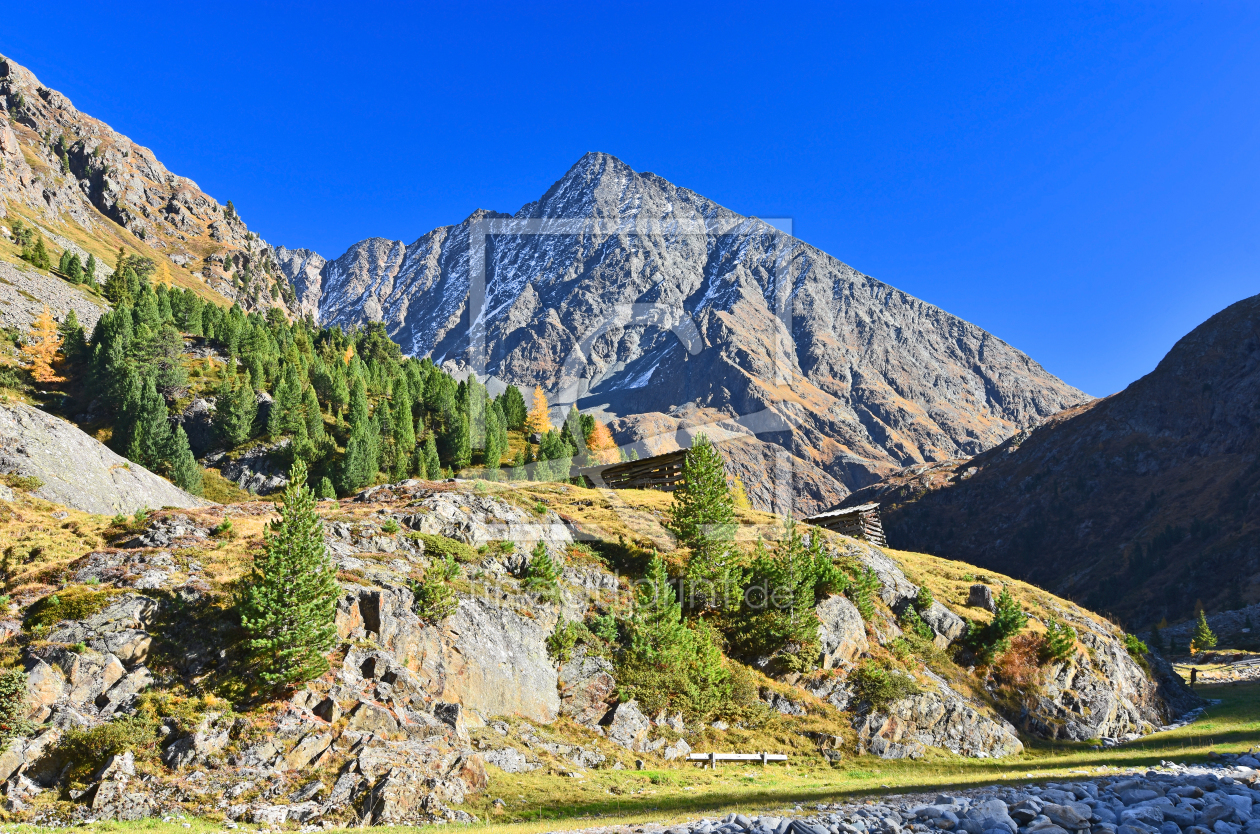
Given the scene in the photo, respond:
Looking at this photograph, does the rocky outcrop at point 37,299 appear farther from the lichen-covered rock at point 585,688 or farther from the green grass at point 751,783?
the green grass at point 751,783

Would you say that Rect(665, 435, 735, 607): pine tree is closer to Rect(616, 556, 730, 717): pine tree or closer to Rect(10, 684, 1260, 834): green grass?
Rect(616, 556, 730, 717): pine tree

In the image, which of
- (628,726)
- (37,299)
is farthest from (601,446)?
(37,299)

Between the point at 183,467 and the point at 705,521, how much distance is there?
54.7m

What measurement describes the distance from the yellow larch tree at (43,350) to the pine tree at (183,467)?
2800 centimetres

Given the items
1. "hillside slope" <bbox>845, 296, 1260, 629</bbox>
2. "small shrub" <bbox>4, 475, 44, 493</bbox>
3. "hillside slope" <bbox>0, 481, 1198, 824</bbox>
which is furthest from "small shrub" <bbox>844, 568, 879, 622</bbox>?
"hillside slope" <bbox>845, 296, 1260, 629</bbox>

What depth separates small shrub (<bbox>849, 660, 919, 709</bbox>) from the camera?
35.8m

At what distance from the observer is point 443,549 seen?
35.8 m

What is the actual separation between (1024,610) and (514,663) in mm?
40424

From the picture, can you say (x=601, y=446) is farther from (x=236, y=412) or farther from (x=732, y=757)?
(x=732, y=757)

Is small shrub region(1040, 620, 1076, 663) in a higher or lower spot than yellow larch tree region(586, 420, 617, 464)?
lower

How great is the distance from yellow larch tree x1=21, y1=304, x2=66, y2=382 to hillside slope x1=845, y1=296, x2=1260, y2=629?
173780mm

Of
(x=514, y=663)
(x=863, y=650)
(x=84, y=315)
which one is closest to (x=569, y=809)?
(x=514, y=663)

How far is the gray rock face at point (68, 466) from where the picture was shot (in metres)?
39.6

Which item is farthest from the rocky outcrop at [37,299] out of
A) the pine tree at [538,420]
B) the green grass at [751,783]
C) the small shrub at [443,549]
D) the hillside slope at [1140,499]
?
the hillside slope at [1140,499]
